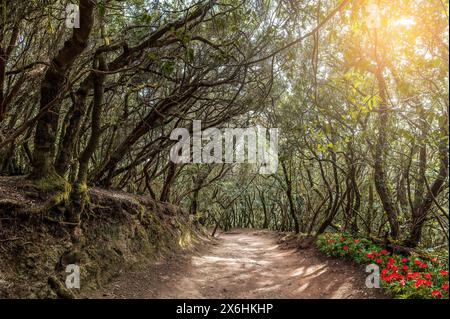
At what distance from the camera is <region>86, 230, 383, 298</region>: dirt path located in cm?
556

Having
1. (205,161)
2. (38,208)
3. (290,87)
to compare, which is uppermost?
(290,87)

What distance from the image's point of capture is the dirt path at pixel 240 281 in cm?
556

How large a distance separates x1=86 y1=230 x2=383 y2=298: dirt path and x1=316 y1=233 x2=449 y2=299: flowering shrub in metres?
0.29

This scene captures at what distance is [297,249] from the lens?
11391mm

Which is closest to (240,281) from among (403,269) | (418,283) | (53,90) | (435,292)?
(403,269)

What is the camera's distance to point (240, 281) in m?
6.84

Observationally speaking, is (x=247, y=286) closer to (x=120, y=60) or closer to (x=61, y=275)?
(x=61, y=275)

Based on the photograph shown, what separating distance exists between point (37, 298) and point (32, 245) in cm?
93

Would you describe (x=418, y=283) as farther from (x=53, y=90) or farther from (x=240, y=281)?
(x=53, y=90)

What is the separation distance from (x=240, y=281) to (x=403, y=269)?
3.39 meters

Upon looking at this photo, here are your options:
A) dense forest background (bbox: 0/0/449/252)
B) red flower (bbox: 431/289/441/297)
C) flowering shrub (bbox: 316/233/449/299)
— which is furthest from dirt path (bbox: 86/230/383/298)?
dense forest background (bbox: 0/0/449/252)

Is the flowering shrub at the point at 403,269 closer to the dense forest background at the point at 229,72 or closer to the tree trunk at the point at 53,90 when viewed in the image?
the dense forest background at the point at 229,72

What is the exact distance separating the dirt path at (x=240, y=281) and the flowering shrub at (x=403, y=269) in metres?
0.29
